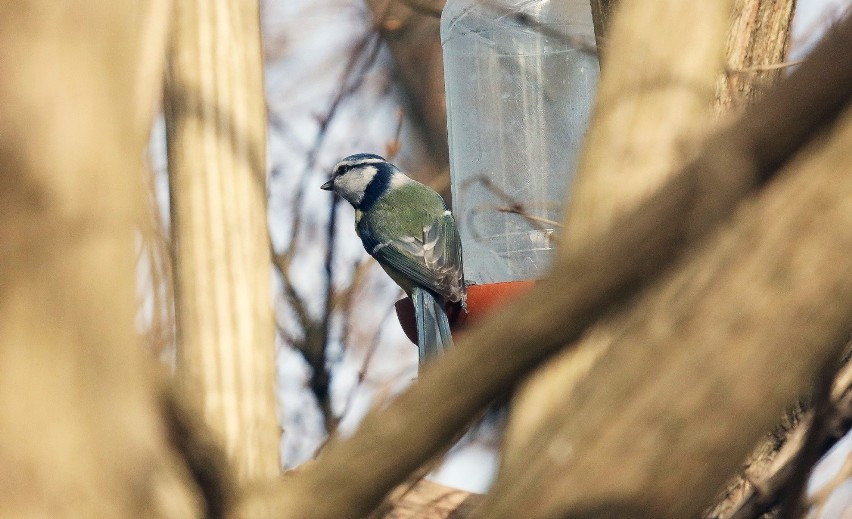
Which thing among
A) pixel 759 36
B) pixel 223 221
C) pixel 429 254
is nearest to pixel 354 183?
pixel 429 254

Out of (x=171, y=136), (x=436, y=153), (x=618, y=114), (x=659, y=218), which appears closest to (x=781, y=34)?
(x=618, y=114)

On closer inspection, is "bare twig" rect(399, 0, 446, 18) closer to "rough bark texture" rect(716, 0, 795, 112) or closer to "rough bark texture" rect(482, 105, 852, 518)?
"rough bark texture" rect(716, 0, 795, 112)

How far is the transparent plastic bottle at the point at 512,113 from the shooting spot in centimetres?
329

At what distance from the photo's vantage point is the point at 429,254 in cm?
372

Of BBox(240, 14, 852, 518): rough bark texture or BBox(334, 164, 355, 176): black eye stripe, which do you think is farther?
BBox(334, 164, 355, 176): black eye stripe

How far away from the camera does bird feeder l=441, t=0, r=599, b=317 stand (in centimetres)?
329

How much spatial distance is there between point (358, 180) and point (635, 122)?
2943mm

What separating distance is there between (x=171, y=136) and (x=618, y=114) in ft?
2.51

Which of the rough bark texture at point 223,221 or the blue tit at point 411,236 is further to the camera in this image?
the blue tit at point 411,236

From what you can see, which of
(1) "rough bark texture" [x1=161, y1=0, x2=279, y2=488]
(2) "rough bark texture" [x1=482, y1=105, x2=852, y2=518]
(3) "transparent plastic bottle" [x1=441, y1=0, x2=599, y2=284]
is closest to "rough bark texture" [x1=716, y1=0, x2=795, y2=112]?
(1) "rough bark texture" [x1=161, y1=0, x2=279, y2=488]

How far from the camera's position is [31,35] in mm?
763

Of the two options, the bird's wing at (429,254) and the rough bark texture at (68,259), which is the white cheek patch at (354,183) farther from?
the rough bark texture at (68,259)

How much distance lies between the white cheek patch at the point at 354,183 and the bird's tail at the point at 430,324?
89 cm

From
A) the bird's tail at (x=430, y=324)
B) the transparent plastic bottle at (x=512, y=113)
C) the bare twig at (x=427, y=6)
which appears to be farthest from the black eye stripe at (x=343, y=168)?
the bare twig at (x=427, y=6)
